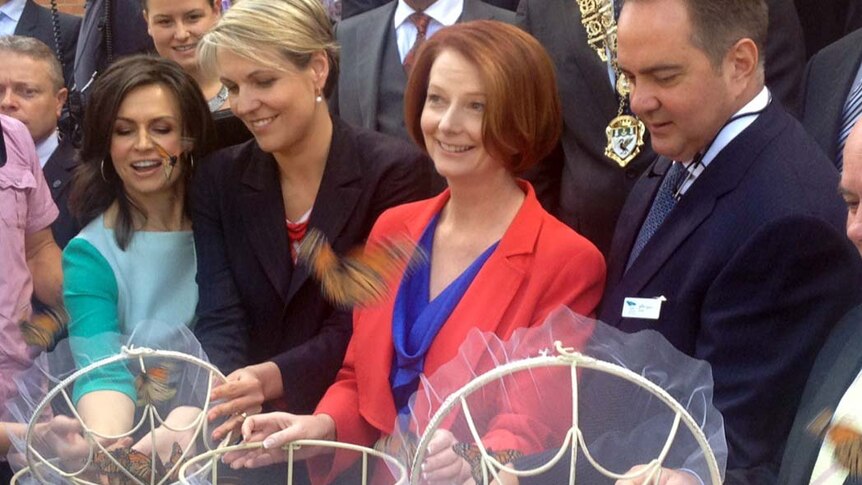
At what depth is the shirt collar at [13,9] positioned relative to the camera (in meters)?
5.42

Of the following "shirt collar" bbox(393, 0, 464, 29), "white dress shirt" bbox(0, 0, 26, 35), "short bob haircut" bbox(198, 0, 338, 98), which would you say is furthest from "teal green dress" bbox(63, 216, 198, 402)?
"white dress shirt" bbox(0, 0, 26, 35)

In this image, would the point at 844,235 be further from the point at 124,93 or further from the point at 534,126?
the point at 124,93

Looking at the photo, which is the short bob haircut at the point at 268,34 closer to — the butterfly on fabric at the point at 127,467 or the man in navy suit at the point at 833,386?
the butterfly on fabric at the point at 127,467

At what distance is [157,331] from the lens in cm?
268

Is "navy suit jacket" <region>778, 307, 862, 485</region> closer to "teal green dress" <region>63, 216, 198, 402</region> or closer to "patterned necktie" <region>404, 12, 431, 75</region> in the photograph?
"teal green dress" <region>63, 216, 198, 402</region>

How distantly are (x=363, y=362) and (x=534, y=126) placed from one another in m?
0.61

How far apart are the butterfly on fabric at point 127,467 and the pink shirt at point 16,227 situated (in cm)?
81

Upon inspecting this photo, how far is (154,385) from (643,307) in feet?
3.05

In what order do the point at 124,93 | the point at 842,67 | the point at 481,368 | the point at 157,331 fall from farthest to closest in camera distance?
1. the point at 124,93
2. the point at 842,67
3. the point at 157,331
4. the point at 481,368

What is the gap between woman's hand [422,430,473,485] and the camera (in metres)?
2.03

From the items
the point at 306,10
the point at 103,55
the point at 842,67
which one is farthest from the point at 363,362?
the point at 103,55

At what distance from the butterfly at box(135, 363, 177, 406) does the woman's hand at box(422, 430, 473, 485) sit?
2.27 ft

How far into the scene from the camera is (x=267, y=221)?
3.22 m

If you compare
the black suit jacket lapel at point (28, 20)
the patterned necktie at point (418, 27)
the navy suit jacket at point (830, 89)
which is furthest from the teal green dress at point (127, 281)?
the black suit jacket lapel at point (28, 20)
